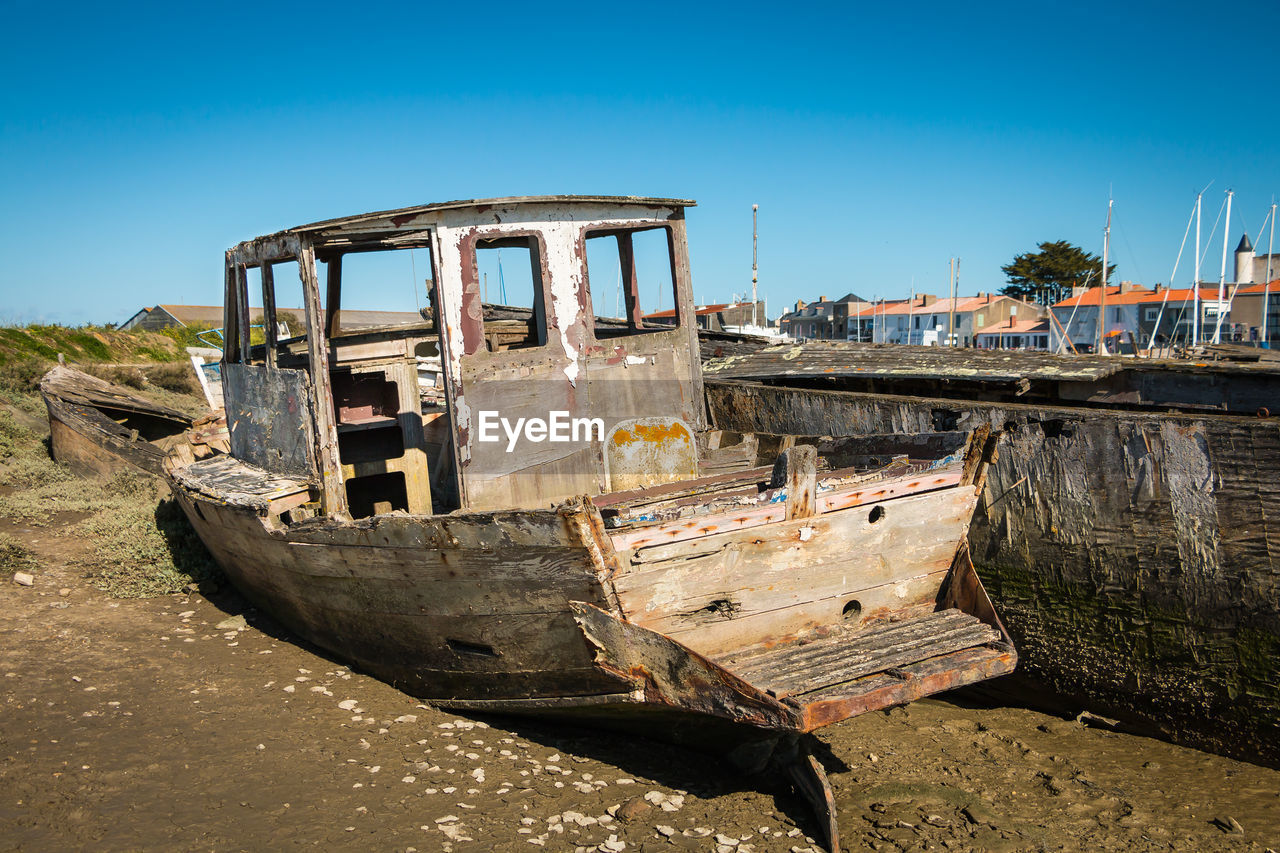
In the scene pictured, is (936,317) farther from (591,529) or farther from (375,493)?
(591,529)

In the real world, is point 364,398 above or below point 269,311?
below

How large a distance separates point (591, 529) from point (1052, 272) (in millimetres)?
63302

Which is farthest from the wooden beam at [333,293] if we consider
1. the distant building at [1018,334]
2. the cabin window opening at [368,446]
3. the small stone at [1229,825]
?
the distant building at [1018,334]

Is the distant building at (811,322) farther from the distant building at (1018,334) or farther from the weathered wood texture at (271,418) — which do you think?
the weathered wood texture at (271,418)

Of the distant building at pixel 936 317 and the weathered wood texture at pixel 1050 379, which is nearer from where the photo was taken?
the weathered wood texture at pixel 1050 379

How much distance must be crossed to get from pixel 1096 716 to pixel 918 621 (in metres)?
1.69

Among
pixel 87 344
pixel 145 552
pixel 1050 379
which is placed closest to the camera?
pixel 1050 379

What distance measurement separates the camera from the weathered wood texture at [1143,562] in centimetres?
455

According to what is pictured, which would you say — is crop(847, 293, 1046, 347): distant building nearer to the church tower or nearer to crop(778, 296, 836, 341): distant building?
crop(778, 296, 836, 341): distant building

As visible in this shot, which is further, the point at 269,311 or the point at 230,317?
the point at 230,317

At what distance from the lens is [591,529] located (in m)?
3.87

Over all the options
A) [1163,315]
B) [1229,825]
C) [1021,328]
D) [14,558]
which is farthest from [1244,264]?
[14,558]
